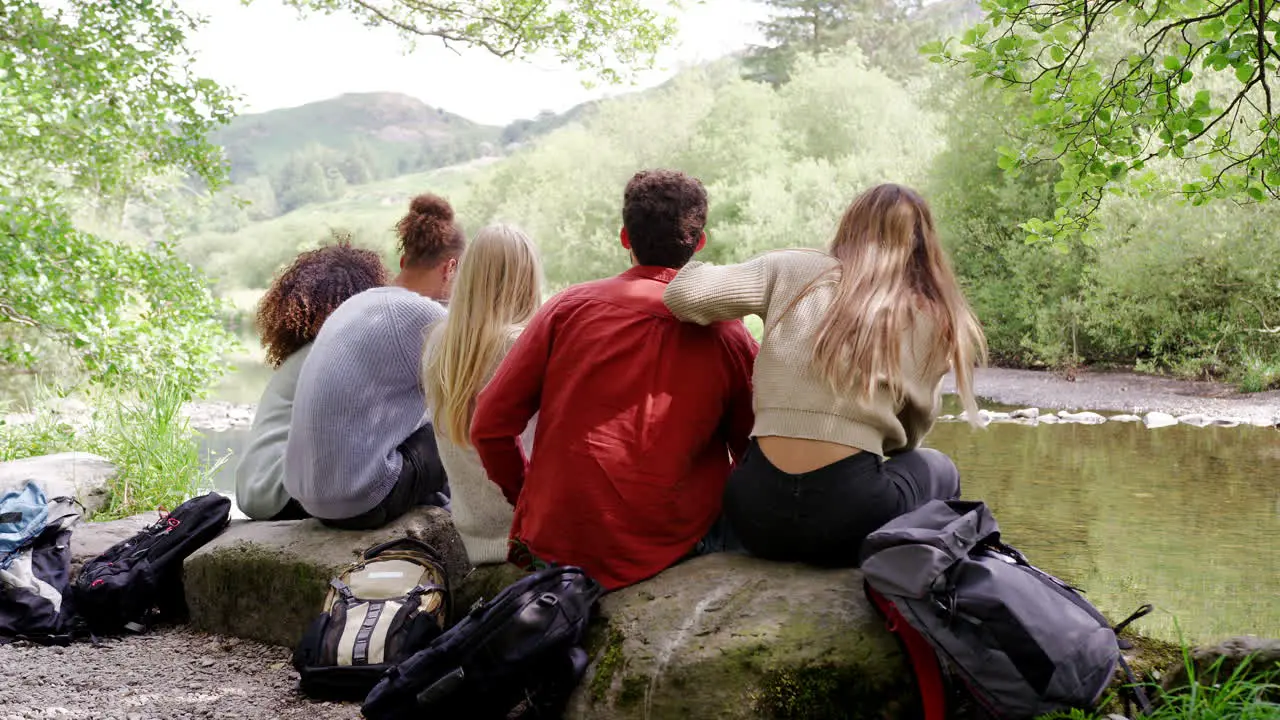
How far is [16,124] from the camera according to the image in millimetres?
6715

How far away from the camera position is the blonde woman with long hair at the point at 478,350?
325cm

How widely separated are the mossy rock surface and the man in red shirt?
233 mm

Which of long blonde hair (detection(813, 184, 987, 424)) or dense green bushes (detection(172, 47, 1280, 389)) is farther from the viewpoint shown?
dense green bushes (detection(172, 47, 1280, 389))

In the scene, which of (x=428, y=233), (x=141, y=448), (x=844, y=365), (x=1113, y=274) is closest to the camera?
(x=844, y=365)

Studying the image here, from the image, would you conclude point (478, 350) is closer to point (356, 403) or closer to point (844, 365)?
point (356, 403)

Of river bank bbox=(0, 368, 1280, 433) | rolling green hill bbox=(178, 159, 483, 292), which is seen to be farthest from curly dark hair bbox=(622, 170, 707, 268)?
rolling green hill bbox=(178, 159, 483, 292)

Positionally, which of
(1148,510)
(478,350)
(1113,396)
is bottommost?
(1113,396)

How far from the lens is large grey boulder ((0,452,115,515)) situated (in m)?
5.72

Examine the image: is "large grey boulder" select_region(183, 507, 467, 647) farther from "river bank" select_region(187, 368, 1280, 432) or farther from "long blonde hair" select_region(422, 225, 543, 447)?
"river bank" select_region(187, 368, 1280, 432)

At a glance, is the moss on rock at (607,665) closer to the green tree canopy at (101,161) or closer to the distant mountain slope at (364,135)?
the green tree canopy at (101,161)

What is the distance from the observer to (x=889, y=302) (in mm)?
2656

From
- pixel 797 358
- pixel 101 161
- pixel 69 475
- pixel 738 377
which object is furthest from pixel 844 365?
pixel 101 161

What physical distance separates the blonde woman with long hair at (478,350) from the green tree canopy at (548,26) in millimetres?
6808

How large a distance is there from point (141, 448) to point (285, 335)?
311 centimetres
